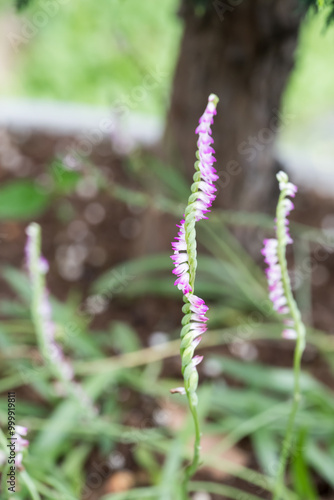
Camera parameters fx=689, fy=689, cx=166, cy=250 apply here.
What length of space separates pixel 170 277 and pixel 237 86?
0.39m

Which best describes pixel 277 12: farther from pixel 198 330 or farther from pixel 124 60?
pixel 124 60

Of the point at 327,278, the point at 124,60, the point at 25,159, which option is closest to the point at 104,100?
the point at 124,60

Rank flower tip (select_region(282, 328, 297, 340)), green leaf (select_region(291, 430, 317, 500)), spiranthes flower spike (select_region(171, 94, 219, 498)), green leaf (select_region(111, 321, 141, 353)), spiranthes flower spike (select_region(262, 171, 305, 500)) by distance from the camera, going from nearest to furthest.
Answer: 1. spiranthes flower spike (select_region(171, 94, 219, 498))
2. spiranthes flower spike (select_region(262, 171, 305, 500))
3. flower tip (select_region(282, 328, 297, 340))
4. green leaf (select_region(291, 430, 317, 500))
5. green leaf (select_region(111, 321, 141, 353))

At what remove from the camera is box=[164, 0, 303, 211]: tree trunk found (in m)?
1.03

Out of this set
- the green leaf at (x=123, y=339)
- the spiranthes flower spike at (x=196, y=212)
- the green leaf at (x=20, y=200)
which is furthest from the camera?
the green leaf at (x=123, y=339)

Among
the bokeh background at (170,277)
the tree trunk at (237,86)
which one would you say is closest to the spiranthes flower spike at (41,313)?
the bokeh background at (170,277)

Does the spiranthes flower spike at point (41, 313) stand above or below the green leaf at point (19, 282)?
below

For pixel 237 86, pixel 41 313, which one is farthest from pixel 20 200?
pixel 237 86

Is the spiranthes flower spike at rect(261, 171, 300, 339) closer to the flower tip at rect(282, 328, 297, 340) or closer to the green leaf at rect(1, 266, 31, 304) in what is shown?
the flower tip at rect(282, 328, 297, 340)

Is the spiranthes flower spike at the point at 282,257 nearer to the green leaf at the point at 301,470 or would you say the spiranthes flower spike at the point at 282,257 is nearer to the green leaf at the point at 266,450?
the green leaf at the point at 301,470

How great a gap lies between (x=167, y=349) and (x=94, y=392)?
0.17 m

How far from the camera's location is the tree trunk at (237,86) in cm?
103

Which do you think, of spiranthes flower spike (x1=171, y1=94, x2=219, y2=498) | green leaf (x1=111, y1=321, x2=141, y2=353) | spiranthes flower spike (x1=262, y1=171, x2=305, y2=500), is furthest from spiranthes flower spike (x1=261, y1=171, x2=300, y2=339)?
green leaf (x1=111, y1=321, x2=141, y2=353)

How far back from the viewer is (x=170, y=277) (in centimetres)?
133
